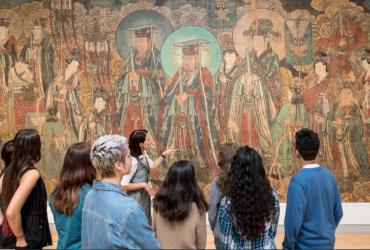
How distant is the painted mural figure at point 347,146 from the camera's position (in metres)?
9.52

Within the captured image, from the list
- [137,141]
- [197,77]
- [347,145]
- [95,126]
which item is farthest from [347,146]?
[95,126]

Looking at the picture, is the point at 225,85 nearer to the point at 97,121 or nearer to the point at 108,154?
the point at 97,121

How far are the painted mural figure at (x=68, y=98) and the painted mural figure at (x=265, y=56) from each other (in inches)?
155

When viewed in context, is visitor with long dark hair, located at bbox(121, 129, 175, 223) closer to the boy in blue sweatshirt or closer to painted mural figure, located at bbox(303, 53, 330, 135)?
the boy in blue sweatshirt

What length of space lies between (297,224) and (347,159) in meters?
6.40

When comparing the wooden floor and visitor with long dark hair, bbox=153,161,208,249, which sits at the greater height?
visitor with long dark hair, bbox=153,161,208,249

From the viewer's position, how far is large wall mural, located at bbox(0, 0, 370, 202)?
9.58 meters

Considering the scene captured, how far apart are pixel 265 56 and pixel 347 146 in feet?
8.99

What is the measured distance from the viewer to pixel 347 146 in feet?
31.2

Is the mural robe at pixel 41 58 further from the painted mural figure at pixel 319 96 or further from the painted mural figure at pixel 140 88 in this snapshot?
the painted mural figure at pixel 319 96

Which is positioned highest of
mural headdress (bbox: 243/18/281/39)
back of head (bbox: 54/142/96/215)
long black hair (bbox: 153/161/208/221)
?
mural headdress (bbox: 243/18/281/39)

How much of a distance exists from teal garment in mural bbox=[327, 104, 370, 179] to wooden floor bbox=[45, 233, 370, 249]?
4.48 feet

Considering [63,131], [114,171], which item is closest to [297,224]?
[114,171]

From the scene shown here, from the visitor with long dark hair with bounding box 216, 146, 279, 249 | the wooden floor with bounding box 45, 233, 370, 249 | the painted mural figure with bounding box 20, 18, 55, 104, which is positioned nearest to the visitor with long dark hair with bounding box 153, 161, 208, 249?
the visitor with long dark hair with bounding box 216, 146, 279, 249
